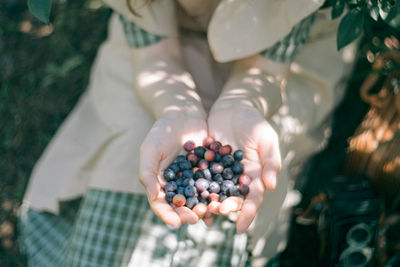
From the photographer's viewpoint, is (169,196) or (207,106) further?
(207,106)

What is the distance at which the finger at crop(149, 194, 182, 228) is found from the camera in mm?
1152

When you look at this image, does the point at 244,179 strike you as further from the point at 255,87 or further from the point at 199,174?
the point at 255,87

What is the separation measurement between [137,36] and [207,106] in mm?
363

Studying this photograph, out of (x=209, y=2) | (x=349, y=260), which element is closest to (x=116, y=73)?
Result: (x=209, y=2)

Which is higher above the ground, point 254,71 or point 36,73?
point 254,71

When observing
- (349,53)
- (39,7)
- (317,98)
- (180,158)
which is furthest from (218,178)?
(349,53)

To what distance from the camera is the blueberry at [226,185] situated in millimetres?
1311

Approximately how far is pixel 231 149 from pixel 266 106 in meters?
0.21

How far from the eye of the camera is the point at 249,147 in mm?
1353

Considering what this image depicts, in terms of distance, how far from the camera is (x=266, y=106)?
1481 mm

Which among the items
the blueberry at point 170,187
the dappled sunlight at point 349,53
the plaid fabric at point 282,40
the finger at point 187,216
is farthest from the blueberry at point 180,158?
the dappled sunlight at point 349,53

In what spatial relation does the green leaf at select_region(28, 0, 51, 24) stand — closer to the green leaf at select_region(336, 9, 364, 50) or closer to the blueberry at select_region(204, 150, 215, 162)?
the blueberry at select_region(204, 150, 215, 162)

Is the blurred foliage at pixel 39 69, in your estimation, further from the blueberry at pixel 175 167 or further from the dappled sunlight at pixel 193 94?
the blueberry at pixel 175 167

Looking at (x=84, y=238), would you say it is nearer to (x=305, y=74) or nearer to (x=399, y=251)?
(x=305, y=74)
